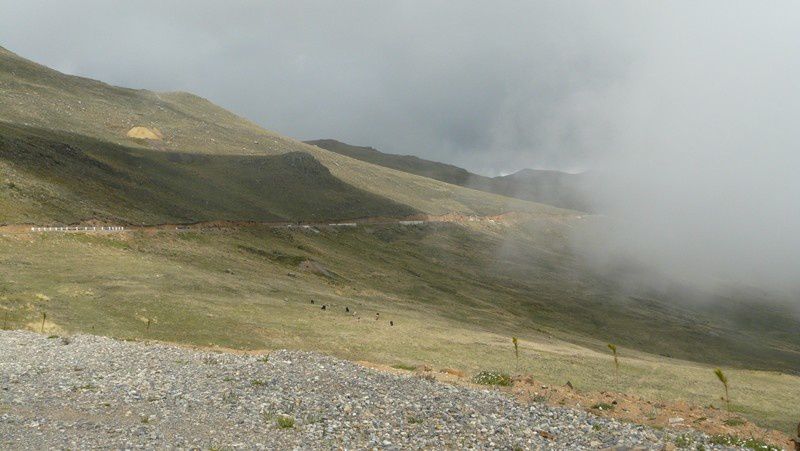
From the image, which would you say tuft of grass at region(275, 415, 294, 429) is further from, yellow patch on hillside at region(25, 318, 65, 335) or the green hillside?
yellow patch on hillside at region(25, 318, 65, 335)

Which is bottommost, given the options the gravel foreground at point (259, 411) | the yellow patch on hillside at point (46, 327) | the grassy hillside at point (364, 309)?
the yellow patch on hillside at point (46, 327)

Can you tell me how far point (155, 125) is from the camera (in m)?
150

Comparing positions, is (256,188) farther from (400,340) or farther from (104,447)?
(104,447)

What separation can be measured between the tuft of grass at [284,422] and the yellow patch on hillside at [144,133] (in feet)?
421

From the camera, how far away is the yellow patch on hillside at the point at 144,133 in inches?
5215

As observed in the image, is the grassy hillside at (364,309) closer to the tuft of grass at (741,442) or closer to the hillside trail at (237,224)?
the hillside trail at (237,224)

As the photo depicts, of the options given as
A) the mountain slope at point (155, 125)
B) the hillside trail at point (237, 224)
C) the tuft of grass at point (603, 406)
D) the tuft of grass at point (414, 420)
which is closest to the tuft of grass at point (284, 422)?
the tuft of grass at point (414, 420)

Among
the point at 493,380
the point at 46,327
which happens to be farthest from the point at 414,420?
the point at 46,327

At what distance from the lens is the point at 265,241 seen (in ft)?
301

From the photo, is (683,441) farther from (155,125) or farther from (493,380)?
(155,125)

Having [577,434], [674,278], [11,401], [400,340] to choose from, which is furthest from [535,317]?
[674,278]

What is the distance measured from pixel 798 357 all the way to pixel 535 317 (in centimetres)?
5462

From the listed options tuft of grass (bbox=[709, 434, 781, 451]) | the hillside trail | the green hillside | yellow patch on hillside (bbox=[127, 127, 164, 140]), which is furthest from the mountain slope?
tuft of grass (bbox=[709, 434, 781, 451])

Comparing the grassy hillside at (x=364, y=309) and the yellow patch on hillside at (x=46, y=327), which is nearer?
the yellow patch on hillside at (x=46, y=327)
